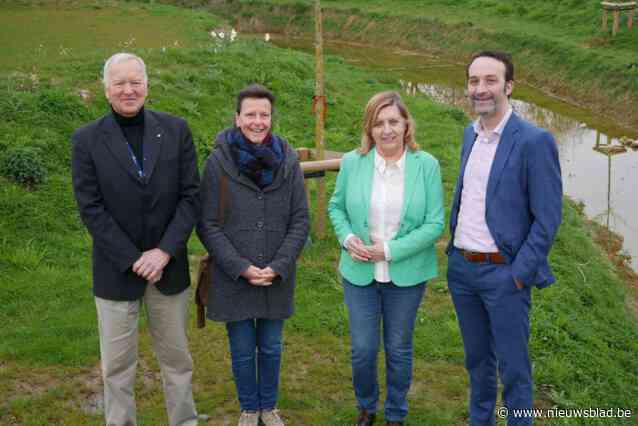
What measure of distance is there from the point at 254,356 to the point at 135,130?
1580 millimetres

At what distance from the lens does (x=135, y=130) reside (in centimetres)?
416

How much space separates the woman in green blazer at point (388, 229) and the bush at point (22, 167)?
16.5 ft

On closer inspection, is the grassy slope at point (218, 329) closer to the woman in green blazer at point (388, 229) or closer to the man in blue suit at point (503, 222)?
the woman in green blazer at point (388, 229)

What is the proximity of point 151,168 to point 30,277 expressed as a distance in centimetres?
340

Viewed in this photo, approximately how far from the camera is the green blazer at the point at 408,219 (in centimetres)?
443

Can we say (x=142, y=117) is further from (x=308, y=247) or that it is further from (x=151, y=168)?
(x=308, y=247)

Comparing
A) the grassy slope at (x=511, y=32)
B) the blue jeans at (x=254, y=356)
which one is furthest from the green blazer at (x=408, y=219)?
the grassy slope at (x=511, y=32)

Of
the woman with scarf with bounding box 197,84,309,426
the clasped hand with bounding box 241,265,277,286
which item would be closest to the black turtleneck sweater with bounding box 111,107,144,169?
the woman with scarf with bounding box 197,84,309,426

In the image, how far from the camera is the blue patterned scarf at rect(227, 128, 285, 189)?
14.3 feet

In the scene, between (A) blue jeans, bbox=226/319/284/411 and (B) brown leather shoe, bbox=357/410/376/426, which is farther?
(B) brown leather shoe, bbox=357/410/376/426

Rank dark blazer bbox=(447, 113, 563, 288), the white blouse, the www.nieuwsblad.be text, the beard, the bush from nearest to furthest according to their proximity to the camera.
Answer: dark blazer bbox=(447, 113, 563, 288), the beard, the white blouse, the www.nieuwsblad.be text, the bush

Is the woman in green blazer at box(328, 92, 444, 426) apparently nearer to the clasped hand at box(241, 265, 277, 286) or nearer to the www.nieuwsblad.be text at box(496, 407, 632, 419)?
the clasped hand at box(241, 265, 277, 286)

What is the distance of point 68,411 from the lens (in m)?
4.98

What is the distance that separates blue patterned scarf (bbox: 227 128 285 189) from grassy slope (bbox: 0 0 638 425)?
68.6 inches
